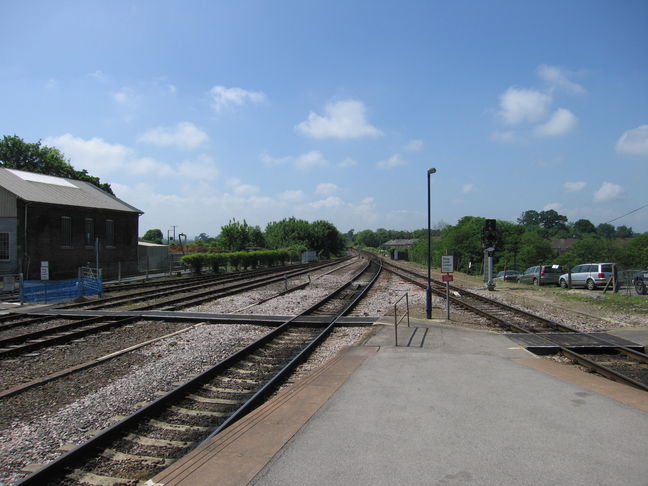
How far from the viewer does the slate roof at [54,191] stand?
94.3 ft

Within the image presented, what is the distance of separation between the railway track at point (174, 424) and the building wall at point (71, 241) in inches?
830

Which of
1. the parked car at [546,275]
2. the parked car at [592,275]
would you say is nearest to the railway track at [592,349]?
the parked car at [592,275]

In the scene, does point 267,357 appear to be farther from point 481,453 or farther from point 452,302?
point 452,302

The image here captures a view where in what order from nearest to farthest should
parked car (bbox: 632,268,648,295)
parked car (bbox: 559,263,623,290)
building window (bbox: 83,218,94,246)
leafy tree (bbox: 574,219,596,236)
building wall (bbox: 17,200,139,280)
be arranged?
parked car (bbox: 632,268,648,295)
parked car (bbox: 559,263,623,290)
building wall (bbox: 17,200,139,280)
building window (bbox: 83,218,94,246)
leafy tree (bbox: 574,219,596,236)

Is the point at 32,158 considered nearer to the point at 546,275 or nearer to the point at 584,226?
the point at 546,275

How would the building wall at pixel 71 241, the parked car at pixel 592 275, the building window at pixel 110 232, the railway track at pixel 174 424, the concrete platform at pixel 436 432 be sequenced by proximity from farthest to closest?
the building window at pixel 110 232 → the building wall at pixel 71 241 → the parked car at pixel 592 275 → the railway track at pixel 174 424 → the concrete platform at pixel 436 432

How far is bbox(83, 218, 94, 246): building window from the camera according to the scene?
32.7 meters

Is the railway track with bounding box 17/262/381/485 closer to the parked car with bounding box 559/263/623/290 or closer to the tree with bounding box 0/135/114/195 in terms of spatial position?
the parked car with bounding box 559/263/623/290

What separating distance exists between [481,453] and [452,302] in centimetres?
1475

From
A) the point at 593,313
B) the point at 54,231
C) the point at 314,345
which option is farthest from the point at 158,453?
the point at 54,231

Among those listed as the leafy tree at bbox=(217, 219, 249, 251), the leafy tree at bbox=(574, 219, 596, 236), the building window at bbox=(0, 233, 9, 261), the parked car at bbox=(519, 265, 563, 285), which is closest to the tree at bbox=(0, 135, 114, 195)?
the leafy tree at bbox=(217, 219, 249, 251)

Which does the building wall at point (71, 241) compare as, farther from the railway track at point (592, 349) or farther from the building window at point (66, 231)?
the railway track at point (592, 349)

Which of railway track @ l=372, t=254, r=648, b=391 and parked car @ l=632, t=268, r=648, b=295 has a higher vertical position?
parked car @ l=632, t=268, r=648, b=295

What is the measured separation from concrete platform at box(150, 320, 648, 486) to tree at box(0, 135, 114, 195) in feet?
188
